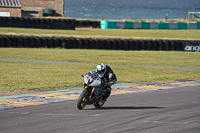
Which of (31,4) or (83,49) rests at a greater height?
(31,4)

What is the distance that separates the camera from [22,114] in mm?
9648

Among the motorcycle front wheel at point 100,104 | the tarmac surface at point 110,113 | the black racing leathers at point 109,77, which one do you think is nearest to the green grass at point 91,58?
the tarmac surface at point 110,113

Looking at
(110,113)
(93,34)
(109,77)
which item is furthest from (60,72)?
(93,34)

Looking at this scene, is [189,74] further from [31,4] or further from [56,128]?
[31,4]

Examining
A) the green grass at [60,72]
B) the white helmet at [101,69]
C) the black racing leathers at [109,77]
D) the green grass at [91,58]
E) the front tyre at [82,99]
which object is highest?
the white helmet at [101,69]

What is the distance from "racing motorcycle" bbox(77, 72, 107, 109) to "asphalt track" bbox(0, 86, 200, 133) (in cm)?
26

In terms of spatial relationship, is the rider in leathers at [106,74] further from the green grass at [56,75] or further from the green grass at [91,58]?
the green grass at [91,58]

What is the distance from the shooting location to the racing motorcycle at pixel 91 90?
33.1 feet

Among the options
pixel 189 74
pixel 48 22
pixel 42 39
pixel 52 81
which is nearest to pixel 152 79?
pixel 189 74

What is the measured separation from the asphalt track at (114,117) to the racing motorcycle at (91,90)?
26 centimetres

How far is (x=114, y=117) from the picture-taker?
30.7 feet

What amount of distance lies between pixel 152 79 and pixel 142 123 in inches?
392

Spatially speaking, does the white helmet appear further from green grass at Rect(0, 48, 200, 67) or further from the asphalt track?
green grass at Rect(0, 48, 200, 67)

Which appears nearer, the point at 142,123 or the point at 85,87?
the point at 142,123
